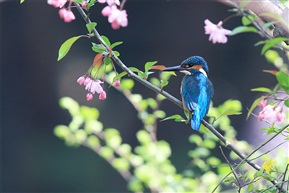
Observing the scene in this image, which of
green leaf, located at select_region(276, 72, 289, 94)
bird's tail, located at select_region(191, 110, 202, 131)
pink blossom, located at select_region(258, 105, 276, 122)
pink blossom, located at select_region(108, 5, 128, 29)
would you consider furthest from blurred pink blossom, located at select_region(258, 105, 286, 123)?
pink blossom, located at select_region(108, 5, 128, 29)

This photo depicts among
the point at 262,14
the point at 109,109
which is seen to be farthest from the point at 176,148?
the point at 262,14

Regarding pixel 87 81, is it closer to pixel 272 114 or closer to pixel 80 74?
pixel 272 114

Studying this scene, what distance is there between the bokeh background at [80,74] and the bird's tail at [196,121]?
2.27m

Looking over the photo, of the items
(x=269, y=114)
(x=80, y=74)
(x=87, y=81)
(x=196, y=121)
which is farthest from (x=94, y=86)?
(x=80, y=74)

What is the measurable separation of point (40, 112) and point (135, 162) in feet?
5.90

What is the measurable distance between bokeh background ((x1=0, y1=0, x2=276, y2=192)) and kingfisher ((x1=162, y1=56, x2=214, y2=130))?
1983mm

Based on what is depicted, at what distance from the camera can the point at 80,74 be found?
420 centimetres

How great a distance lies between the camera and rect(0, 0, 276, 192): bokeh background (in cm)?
402

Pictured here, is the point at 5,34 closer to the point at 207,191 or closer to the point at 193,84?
the point at 207,191

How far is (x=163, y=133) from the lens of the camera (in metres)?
4.09

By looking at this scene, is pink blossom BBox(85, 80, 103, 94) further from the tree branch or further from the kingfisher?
the tree branch

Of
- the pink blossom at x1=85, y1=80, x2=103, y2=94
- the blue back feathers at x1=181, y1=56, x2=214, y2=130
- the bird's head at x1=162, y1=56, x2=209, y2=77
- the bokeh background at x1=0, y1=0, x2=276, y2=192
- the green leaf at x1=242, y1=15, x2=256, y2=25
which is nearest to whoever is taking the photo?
the green leaf at x1=242, y1=15, x2=256, y2=25

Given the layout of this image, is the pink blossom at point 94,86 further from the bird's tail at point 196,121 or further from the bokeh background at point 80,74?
the bokeh background at point 80,74

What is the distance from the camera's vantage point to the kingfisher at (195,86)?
1.78 meters
